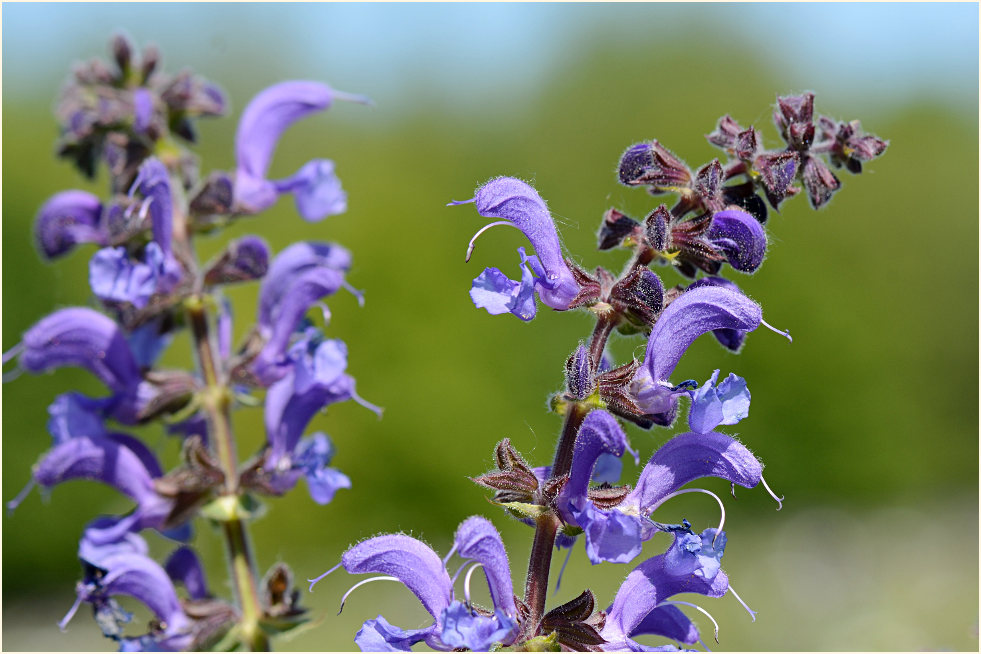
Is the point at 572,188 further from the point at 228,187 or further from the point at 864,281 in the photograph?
the point at 228,187

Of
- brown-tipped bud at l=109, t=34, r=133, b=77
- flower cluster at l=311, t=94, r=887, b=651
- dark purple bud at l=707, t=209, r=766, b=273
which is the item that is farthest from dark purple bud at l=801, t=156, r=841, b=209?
brown-tipped bud at l=109, t=34, r=133, b=77

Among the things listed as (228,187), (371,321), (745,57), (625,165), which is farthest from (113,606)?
(745,57)

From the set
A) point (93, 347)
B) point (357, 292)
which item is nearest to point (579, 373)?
point (357, 292)

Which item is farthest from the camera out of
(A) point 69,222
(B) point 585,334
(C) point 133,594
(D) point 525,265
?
(B) point 585,334

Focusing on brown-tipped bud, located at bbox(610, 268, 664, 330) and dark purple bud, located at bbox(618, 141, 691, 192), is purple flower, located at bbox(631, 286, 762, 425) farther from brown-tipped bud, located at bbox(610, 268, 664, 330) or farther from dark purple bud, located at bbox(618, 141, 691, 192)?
dark purple bud, located at bbox(618, 141, 691, 192)

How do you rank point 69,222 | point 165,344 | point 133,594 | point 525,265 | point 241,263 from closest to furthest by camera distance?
point 525,265 < point 133,594 < point 241,263 < point 69,222 < point 165,344

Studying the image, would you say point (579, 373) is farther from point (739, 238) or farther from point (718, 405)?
point (739, 238)

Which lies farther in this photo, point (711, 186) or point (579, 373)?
point (711, 186)

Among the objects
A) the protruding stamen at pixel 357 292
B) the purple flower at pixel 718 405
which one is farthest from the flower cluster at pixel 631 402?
the protruding stamen at pixel 357 292
